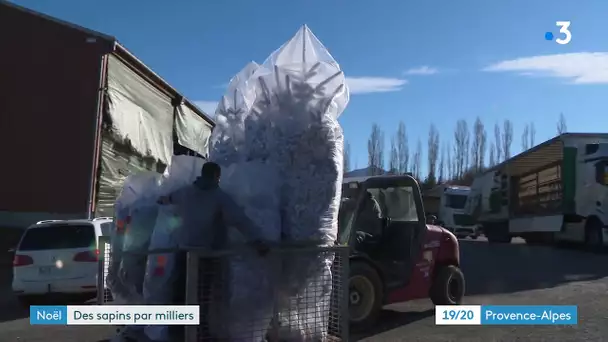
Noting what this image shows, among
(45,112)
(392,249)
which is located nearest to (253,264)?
(392,249)

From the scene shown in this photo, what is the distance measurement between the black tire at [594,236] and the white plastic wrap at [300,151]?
18768 millimetres

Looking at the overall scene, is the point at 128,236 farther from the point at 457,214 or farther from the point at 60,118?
the point at 457,214

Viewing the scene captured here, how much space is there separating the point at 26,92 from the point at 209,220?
17414mm

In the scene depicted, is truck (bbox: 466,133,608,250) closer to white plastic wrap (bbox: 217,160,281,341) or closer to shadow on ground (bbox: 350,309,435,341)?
shadow on ground (bbox: 350,309,435,341)

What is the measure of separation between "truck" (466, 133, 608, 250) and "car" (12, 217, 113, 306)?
1704 cm

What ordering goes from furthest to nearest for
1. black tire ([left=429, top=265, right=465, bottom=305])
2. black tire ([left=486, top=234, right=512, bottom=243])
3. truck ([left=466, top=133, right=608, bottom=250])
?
black tire ([left=486, top=234, right=512, bottom=243]), truck ([left=466, top=133, right=608, bottom=250]), black tire ([left=429, top=265, right=465, bottom=305])

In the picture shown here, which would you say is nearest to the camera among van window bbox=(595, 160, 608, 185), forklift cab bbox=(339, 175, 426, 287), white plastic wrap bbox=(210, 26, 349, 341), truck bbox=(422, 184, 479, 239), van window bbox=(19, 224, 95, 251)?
white plastic wrap bbox=(210, 26, 349, 341)

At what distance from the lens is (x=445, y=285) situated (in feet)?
32.7

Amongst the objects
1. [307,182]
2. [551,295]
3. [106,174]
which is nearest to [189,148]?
[106,174]

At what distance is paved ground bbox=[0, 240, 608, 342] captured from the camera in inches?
336

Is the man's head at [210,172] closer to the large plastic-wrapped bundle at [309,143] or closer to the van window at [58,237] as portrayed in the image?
the large plastic-wrapped bundle at [309,143]

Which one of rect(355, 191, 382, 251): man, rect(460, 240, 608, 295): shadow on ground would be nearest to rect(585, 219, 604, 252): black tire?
rect(460, 240, 608, 295): shadow on ground

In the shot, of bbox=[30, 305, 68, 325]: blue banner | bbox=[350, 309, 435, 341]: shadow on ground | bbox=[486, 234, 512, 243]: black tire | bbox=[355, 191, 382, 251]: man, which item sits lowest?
bbox=[350, 309, 435, 341]: shadow on ground

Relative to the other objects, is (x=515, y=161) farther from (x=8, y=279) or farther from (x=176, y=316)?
(x=176, y=316)
